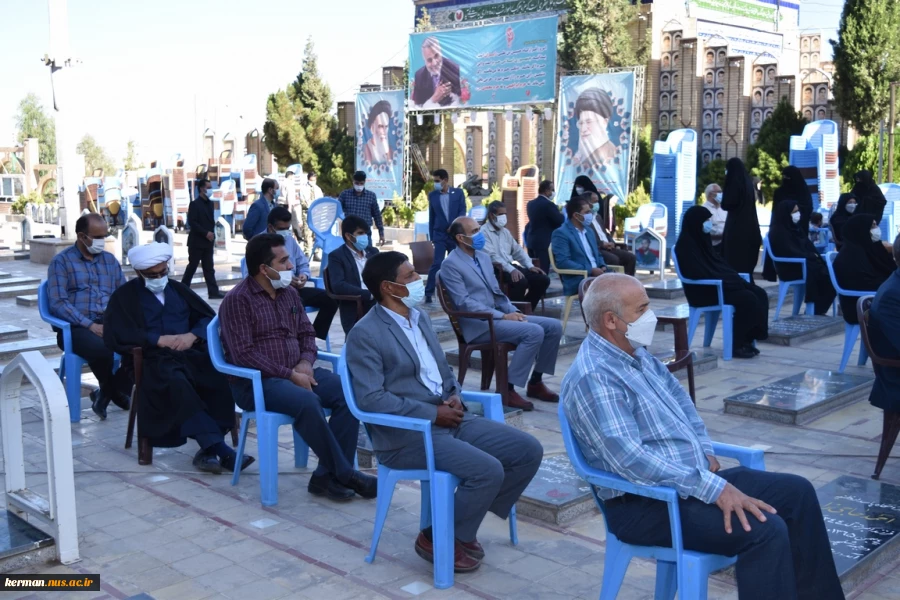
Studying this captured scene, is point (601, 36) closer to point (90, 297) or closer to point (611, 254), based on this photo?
point (611, 254)

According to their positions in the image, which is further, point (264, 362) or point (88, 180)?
point (88, 180)

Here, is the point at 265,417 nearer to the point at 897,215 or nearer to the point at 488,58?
the point at 897,215

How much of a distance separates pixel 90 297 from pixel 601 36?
2292 centimetres

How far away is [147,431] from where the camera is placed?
5117 millimetres

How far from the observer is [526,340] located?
6.32m

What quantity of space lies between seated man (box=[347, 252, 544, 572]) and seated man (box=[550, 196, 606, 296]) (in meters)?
4.58

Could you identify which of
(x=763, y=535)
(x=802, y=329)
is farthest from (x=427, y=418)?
(x=802, y=329)

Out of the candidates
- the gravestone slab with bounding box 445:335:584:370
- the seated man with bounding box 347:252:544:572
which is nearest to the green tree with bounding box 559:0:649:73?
the gravestone slab with bounding box 445:335:584:370

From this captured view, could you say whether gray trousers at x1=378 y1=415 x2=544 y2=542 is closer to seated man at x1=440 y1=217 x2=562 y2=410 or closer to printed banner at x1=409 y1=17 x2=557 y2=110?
seated man at x1=440 y1=217 x2=562 y2=410

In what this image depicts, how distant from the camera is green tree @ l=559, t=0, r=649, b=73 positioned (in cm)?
2661

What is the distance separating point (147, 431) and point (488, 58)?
19713 millimetres

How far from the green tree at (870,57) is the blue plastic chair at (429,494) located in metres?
20.8

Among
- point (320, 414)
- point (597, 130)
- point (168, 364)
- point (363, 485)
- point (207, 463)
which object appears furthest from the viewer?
point (597, 130)

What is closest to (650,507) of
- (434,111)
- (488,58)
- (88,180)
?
(488,58)
